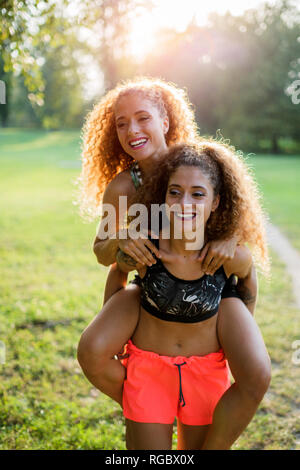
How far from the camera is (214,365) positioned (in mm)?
2412

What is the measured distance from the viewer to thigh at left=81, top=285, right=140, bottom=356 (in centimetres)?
242

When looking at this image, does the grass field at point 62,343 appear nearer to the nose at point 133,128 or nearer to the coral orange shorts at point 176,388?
the coral orange shorts at point 176,388

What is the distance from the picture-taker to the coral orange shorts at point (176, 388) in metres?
2.38

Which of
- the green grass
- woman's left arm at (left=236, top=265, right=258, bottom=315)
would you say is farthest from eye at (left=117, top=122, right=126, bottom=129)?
the green grass

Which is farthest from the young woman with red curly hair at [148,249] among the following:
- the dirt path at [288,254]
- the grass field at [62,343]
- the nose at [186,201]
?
the dirt path at [288,254]

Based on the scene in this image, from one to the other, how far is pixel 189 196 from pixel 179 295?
51 cm

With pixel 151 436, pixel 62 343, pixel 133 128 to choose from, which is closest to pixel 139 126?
pixel 133 128

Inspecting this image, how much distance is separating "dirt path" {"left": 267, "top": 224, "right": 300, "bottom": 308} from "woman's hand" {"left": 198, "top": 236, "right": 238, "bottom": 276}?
3945 millimetres

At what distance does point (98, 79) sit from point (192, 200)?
69.8ft

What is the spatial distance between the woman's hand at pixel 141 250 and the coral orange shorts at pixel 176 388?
20.3 inches

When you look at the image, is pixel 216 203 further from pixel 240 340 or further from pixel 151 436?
pixel 151 436

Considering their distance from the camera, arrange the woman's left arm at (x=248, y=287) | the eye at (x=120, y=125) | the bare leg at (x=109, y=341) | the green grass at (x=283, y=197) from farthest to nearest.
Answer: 1. the green grass at (x=283, y=197)
2. the eye at (x=120, y=125)
3. the woman's left arm at (x=248, y=287)
4. the bare leg at (x=109, y=341)
